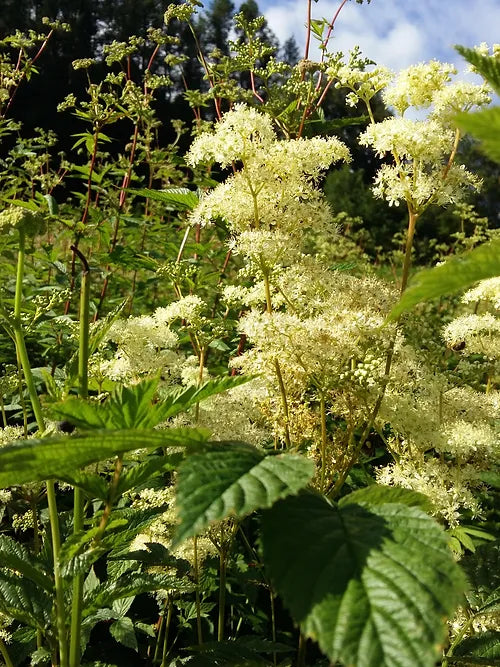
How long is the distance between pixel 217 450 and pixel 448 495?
104cm

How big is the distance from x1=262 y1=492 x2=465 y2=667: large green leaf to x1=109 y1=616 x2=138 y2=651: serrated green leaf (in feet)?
4.68

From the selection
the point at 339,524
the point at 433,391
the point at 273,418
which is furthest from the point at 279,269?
the point at 339,524

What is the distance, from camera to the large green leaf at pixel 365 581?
2.45 ft

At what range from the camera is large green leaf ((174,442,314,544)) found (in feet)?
2.70

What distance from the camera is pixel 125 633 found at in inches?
81.9

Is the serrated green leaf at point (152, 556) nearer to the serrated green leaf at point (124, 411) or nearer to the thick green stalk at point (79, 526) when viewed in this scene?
the thick green stalk at point (79, 526)

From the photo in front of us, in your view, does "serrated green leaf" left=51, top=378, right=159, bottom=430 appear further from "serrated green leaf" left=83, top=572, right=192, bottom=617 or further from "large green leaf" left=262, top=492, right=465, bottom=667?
"serrated green leaf" left=83, top=572, right=192, bottom=617

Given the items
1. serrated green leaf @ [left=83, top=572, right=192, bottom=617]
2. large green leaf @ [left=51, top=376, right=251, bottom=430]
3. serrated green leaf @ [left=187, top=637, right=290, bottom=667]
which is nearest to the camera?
large green leaf @ [left=51, top=376, right=251, bottom=430]

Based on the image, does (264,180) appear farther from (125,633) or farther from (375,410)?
Result: (125,633)

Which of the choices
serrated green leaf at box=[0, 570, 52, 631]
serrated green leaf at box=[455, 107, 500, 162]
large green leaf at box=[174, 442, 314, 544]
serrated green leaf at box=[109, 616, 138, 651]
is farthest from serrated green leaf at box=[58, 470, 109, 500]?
serrated green leaf at box=[109, 616, 138, 651]

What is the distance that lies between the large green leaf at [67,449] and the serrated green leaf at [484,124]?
597 mm

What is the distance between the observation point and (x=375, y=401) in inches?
69.1

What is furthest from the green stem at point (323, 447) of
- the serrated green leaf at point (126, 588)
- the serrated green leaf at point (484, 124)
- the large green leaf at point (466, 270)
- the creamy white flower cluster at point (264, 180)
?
the serrated green leaf at point (484, 124)

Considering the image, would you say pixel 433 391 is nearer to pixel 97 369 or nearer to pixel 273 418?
pixel 273 418
